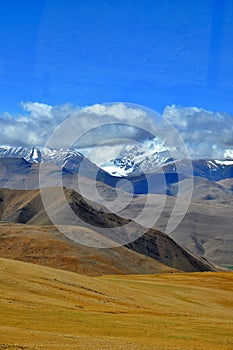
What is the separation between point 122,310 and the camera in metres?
75.7

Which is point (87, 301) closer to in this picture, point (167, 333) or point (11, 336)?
point (167, 333)

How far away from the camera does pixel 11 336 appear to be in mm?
43969

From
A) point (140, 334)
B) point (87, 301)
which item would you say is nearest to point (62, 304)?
point (87, 301)

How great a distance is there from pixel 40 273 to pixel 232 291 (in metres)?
62.0

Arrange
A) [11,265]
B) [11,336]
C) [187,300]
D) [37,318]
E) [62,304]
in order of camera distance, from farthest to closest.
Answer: [187,300], [11,265], [62,304], [37,318], [11,336]

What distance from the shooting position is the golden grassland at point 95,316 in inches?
1810

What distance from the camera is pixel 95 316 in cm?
6322

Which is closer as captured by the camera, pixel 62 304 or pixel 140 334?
pixel 140 334

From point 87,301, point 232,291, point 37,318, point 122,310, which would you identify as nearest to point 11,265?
point 87,301

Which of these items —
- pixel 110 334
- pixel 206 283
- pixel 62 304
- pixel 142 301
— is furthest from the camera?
pixel 206 283

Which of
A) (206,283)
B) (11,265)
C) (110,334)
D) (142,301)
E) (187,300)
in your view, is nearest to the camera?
(110,334)

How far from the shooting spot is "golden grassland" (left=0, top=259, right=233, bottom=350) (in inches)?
1810

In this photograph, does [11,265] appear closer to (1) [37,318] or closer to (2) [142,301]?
(2) [142,301]

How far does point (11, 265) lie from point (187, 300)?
117 feet
